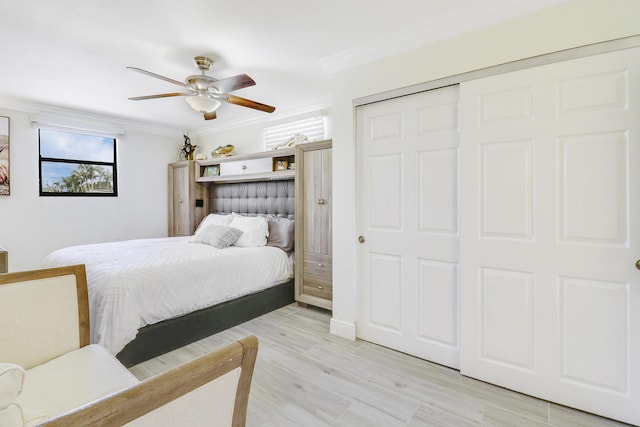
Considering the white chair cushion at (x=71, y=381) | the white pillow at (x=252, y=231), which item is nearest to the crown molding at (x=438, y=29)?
the white pillow at (x=252, y=231)

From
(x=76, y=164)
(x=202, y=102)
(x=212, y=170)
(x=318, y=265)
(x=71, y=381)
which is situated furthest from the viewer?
(x=212, y=170)

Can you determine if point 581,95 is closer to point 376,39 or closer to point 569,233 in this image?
point 569,233

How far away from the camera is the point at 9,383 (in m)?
0.66

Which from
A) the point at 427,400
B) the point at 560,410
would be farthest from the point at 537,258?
the point at 427,400

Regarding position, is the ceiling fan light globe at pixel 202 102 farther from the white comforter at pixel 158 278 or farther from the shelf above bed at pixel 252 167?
the white comforter at pixel 158 278

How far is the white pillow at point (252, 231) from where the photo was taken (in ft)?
12.1

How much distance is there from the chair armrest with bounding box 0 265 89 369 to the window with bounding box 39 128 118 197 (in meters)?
3.48

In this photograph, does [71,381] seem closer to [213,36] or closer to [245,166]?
[213,36]

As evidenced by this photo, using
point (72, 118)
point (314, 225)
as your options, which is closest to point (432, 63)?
point (314, 225)

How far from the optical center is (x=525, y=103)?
1.92 meters

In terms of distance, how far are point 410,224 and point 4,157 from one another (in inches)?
191

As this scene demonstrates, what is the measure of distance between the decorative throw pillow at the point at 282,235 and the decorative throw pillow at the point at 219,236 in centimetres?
40

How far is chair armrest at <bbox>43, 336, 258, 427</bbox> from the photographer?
0.50 m

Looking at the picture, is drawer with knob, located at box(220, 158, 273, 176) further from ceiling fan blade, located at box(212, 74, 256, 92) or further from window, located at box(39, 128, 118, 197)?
window, located at box(39, 128, 118, 197)
